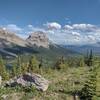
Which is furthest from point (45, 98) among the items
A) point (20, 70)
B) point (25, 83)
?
point (20, 70)

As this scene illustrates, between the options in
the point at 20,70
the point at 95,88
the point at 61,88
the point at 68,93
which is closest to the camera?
the point at 95,88

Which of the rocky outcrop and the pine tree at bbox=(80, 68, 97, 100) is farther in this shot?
the rocky outcrop

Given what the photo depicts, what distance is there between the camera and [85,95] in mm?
47000

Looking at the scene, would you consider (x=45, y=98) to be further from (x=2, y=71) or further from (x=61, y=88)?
(x=2, y=71)

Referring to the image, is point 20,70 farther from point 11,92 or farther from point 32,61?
point 11,92

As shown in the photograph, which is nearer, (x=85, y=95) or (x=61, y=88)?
(x=85, y=95)

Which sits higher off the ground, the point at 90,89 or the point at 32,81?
the point at 32,81

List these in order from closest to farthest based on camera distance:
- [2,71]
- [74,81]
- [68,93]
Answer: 1. [68,93]
2. [74,81]
3. [2,71]

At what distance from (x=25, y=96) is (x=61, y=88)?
795 centimetres

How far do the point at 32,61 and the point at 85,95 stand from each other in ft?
294

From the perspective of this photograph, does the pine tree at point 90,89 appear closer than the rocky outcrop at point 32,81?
Yes

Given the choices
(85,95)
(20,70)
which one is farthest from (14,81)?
(20,70)

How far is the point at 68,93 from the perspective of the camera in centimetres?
4959

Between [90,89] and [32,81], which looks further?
[32,81]
